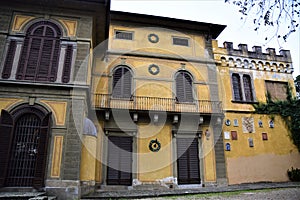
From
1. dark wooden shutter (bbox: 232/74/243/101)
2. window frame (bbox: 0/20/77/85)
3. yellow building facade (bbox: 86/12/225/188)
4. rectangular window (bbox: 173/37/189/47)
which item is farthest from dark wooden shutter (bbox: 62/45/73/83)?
dark wooden shutter (bbox: 232/74/243/101)

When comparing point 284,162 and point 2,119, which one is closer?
point 2,119

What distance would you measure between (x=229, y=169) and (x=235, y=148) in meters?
1.35

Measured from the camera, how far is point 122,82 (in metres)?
14.6

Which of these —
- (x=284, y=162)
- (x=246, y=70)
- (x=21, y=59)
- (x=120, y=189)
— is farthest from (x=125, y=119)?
(x=284, y=162)

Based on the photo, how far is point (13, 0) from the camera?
10.7 metres

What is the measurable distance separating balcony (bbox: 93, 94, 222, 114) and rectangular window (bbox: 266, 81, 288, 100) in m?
4.54

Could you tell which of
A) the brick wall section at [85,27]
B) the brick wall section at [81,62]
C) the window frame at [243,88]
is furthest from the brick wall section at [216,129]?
the brick wall section at [85,27]

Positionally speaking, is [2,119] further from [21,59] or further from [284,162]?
[284,162]

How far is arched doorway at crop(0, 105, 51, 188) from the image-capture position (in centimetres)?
855

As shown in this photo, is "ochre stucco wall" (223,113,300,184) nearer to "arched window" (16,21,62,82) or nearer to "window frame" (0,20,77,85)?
"window frame" (0,20,77,85)

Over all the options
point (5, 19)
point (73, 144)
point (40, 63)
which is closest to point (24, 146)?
point (73, 144)

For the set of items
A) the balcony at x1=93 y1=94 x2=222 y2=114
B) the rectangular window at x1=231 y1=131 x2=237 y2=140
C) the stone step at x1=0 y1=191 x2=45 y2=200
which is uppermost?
the balcony at x1=93 y1=94 x2=222 y2=114

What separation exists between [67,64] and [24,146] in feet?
12.0

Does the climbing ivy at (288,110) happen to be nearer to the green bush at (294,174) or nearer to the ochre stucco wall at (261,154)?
the ochre stucco wall at (261,154)
